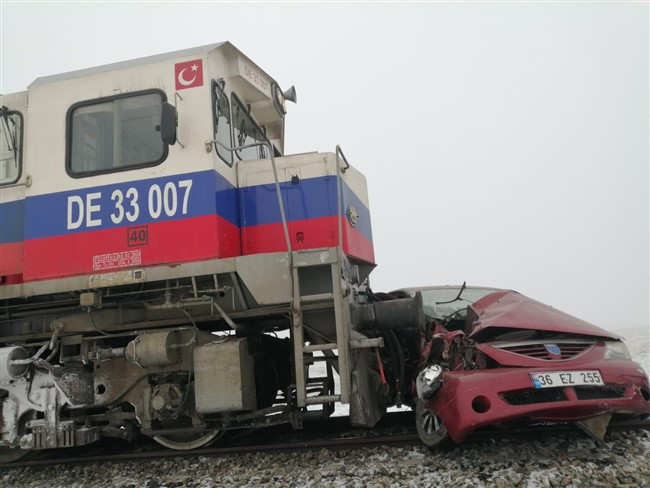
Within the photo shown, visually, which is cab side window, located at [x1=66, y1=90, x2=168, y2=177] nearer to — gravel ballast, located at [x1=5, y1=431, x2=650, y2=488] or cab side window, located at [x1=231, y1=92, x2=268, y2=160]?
cab side window, located at [x1=231, y1=92, x2=268, y2=160]

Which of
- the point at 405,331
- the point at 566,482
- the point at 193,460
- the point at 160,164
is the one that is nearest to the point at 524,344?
the point at 566,482

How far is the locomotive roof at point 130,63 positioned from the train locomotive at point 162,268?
0.02 meters

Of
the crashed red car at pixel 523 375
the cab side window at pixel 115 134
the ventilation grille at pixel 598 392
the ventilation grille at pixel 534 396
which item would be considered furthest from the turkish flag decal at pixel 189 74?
the ventilation grille at pixel 598 392

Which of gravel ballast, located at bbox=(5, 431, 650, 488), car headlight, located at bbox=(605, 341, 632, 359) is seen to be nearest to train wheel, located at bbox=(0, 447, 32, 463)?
gravel ballast, located at bbox=(5, 431, 650, 488)

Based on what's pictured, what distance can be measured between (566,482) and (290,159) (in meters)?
3.60

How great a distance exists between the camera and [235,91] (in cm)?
507

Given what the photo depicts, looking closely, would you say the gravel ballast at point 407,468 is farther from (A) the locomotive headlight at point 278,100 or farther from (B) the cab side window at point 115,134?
(A) the locomotive headlight at point 278,100

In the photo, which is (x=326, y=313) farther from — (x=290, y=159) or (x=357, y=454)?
(x=290, y=159)

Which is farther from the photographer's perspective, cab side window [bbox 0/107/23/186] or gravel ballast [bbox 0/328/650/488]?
cab side window [bbox 0/107/23/186]

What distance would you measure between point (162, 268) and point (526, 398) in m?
3.13

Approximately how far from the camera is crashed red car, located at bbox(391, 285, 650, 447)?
348 centimetres

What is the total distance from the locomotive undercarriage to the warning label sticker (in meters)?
0.21

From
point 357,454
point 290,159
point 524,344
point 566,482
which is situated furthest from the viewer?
point 290,159

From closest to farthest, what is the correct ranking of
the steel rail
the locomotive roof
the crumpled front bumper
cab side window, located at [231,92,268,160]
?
1. the crumpled front bumper
2. the steel rail
3. the locomotive roof
4. cab side window, located at [231,92,268,160]
